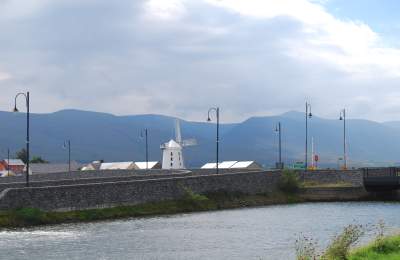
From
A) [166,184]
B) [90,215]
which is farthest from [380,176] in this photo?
[90,215]

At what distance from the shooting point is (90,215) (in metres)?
64.0

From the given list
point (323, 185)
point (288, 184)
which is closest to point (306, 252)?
point (288, 184)

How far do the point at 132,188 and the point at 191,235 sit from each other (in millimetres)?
20168

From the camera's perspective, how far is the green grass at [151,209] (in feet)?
193

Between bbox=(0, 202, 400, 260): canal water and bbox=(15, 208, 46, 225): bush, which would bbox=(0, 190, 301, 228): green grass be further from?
bbox=(0, 202, 400, 260): canal water

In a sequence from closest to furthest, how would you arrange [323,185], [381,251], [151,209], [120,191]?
1. [381,251]
2. [120,191]
3. [151,209]
4. [323,185]

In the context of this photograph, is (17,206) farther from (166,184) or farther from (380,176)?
(380,176)

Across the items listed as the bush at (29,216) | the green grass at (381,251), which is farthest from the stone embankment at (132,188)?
the green grass at (381,251)

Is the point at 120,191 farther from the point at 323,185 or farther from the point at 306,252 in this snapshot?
the point at 306,252

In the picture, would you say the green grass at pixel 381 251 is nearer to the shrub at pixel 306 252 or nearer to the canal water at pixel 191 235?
the shrub at pixel 306 252

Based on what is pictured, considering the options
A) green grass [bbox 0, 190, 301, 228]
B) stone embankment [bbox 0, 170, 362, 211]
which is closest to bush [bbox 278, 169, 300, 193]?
stone embankment [bbox 0, 170, 362, 211]

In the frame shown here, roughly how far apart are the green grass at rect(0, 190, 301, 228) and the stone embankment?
67cm

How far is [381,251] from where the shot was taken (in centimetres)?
3297

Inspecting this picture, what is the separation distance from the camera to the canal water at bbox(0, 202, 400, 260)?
137ft
